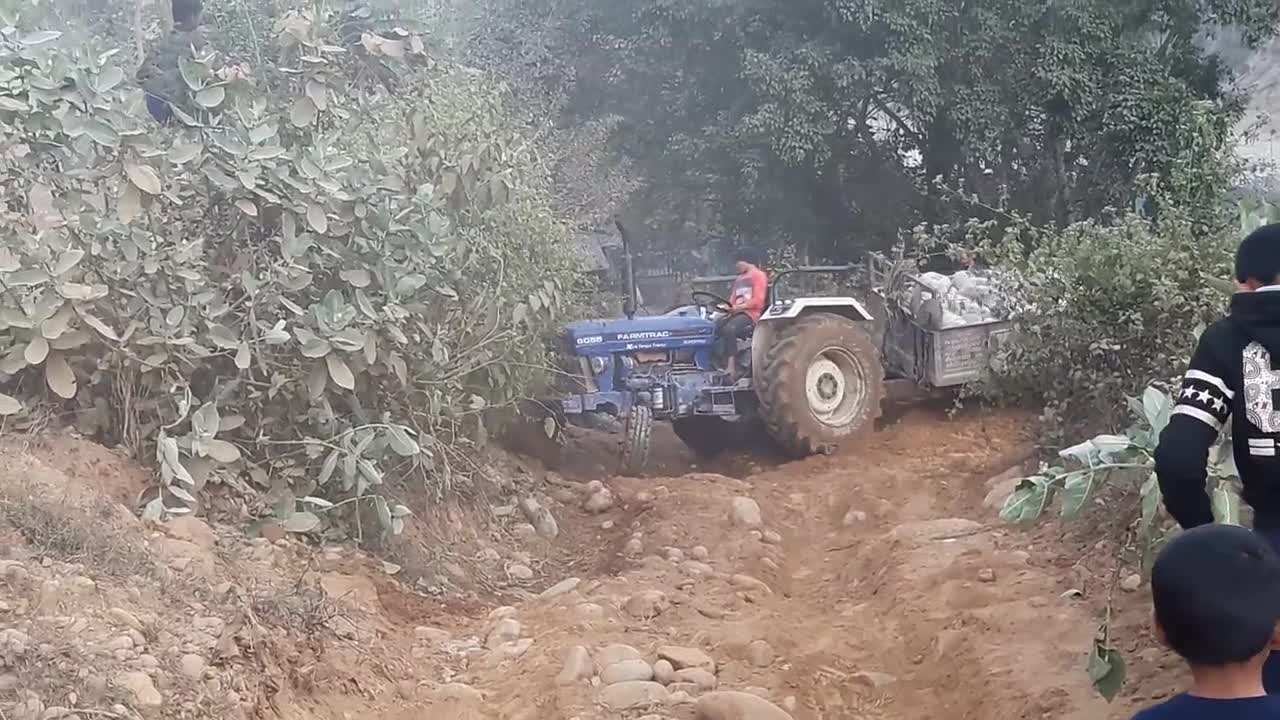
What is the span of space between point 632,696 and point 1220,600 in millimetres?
2735

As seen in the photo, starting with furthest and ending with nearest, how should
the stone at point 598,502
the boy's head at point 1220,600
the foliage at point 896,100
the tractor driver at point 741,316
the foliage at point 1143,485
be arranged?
the foliage at point 896,100 → the tractor driver at point 741,316 → the stone at point 598,502 → the foliage at point 1143,485 → the boy's head at point 1220,600

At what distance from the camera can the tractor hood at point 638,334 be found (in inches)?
342

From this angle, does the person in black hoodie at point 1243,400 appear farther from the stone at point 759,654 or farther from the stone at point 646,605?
the stone at point 646,605

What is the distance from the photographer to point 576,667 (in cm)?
465

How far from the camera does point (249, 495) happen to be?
221 inches

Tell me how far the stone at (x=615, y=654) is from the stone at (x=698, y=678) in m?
0.20

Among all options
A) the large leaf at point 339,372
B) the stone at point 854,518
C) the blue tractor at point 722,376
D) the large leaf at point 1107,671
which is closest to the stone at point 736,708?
the large leaf at point 1107,671

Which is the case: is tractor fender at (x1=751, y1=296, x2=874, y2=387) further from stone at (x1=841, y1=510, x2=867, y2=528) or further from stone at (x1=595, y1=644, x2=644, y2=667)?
stone at (x1=595, y1=644, x2=644, y2=667)

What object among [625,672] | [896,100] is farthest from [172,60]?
[896,100]

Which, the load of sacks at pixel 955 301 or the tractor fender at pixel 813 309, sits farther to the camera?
the load of sacks at pixel 955 301

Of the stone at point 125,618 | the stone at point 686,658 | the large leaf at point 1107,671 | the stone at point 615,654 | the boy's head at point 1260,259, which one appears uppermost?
the boy's head at point 1260,259

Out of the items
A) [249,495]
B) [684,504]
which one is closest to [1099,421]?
[684,504]

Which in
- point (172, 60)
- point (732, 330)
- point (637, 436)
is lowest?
point (637, 436)

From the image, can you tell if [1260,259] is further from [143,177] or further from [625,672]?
[143,177]
